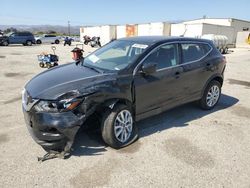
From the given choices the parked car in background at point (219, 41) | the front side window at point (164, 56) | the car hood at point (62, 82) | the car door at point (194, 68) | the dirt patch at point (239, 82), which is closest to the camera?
the car hood at point (62, 82)

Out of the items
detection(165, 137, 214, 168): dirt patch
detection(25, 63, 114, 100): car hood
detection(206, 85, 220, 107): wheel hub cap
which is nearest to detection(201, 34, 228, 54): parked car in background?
detection(206, 85, 220, 107): wheel hub cap

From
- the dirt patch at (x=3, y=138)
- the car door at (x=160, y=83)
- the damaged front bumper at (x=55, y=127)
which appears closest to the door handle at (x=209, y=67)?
the car door at (x=160, y=83)

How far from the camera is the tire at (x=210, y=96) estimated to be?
17.1 feet

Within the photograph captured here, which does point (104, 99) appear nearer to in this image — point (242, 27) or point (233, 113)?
point (233, 113)

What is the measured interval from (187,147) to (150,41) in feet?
6.46

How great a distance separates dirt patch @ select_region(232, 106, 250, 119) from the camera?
518cm

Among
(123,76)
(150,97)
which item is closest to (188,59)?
(150,97)

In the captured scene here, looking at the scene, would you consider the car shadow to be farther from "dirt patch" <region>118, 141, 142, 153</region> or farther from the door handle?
the door handle

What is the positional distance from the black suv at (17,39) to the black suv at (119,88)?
28413 mm

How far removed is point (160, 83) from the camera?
407 centimetres

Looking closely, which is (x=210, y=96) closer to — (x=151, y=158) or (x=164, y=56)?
(x=164, y=56)

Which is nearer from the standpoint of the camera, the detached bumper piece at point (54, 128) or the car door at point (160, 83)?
the detached bumper piece at point (54, 128)

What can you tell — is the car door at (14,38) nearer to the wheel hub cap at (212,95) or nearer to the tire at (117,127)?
the wheel hub cap at (212,95)

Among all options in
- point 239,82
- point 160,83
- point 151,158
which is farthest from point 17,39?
point 151,158
